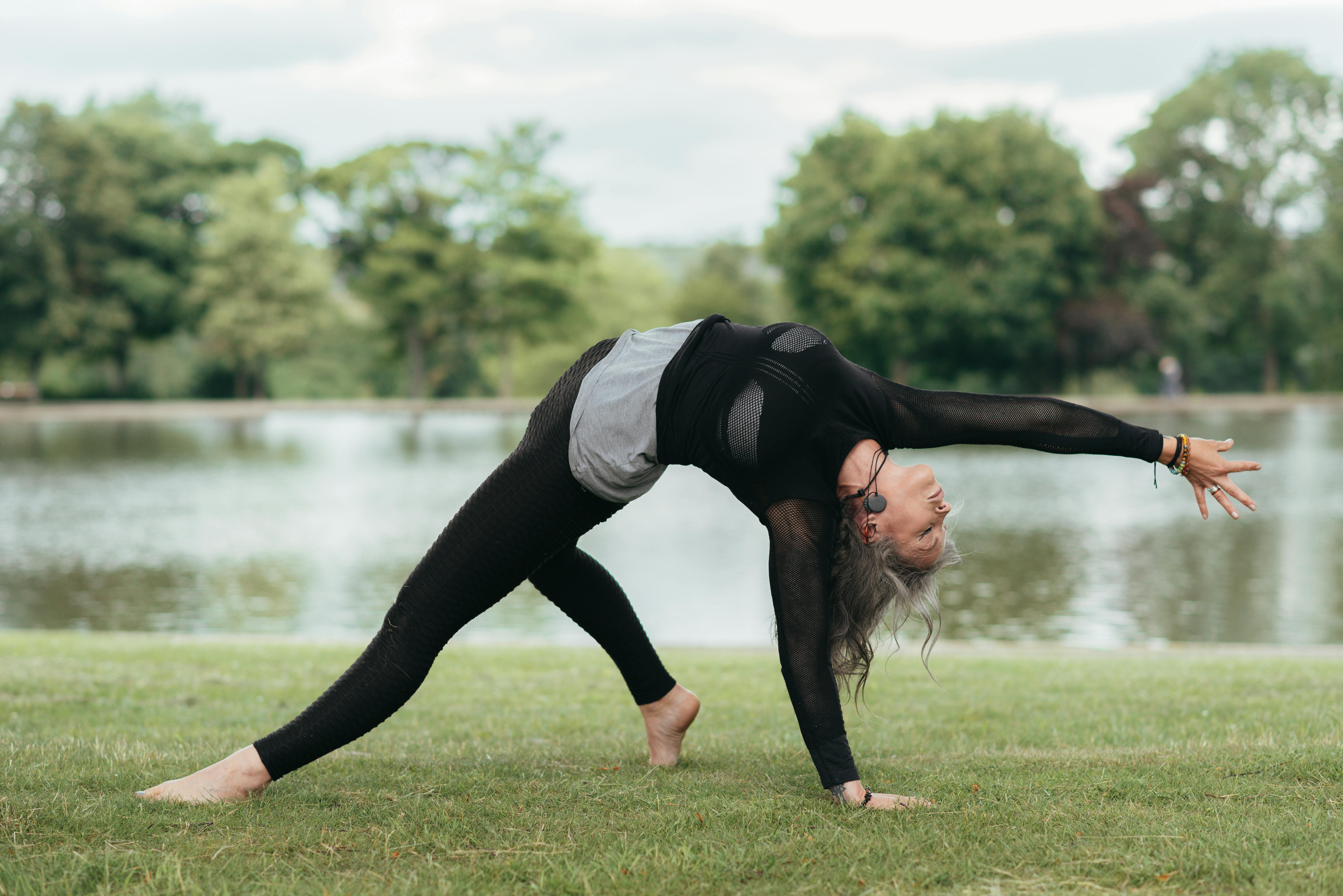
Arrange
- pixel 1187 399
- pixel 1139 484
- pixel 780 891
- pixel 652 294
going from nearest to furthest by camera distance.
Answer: pixel 780 891 < pixel 1139 484 < pixel 1187 399 < pixel 652 294

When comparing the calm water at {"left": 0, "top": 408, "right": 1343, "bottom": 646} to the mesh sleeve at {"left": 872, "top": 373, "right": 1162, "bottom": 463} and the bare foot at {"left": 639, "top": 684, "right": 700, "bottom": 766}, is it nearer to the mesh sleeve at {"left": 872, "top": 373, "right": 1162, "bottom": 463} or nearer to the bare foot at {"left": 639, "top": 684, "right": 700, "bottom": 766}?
the mesh sleeve at {"left": 872, "top": 373, "right": 1162, "bottom": 463}

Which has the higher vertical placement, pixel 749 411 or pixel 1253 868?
pixel 749 411

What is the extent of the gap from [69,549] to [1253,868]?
14.3 meters

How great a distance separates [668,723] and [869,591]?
3.21 ft

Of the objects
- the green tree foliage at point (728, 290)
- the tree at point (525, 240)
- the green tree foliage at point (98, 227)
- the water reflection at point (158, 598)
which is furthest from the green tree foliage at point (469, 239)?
the water reflection at point (158, 598)

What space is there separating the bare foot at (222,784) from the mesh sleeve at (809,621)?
1.43 m

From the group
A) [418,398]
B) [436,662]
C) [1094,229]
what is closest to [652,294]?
[418,398]

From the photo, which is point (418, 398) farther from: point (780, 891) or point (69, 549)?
point (780, 891)

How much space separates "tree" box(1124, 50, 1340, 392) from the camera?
164 feet

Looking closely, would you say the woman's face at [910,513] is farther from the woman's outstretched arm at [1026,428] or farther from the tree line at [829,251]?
Result: the tree line at [829,251]

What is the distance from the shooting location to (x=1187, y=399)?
45438 mm

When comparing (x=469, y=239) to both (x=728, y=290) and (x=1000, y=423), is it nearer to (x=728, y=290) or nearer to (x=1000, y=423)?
(x=728, y=290)

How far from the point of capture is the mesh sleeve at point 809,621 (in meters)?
2.86

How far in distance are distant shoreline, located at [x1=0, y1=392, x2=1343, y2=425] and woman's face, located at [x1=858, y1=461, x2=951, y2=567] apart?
38.0m
